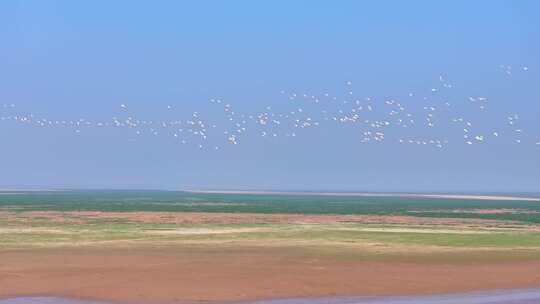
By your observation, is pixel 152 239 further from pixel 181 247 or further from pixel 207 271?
pixel 207 271

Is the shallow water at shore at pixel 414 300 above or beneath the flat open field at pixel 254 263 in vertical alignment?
beneath

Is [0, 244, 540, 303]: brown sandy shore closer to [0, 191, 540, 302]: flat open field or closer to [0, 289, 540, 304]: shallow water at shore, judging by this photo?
[0, 191, 540, 302]: flat open field

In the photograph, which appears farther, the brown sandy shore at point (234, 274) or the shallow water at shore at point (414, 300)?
the brown sandy shore at point (234, 274)

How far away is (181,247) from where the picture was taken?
46156mm

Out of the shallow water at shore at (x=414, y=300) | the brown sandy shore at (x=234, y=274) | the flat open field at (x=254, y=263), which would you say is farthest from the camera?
the flat open field at (x=254, y=263)

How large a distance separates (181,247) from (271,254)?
19.1 feet

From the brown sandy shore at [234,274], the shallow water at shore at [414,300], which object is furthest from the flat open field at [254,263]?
the shallow water at shore at [414,300]

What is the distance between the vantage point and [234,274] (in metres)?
33.5

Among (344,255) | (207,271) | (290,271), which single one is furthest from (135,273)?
(344,255)

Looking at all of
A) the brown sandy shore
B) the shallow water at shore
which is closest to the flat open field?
the brown sandy shore

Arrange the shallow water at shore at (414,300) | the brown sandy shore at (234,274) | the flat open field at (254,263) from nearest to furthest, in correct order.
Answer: the shallow water at shore at (414,300)
the brown sandy shore at (234,274)
the flat open field at (254,263)

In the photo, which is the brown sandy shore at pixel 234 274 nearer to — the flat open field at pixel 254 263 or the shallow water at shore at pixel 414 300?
the flat open field at pixel 254 263

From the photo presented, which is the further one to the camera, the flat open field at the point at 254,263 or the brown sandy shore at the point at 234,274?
the flat open field at the point at 254,263

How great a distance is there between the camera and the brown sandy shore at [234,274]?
29.1m
